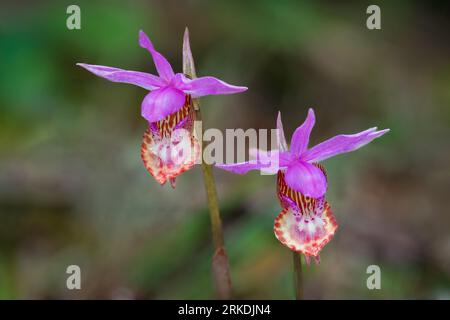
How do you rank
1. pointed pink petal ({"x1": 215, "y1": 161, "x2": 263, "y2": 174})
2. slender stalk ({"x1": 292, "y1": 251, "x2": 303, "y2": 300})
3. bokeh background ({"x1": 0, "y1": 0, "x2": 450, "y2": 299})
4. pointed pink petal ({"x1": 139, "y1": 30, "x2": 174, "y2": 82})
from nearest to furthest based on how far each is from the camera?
pointed pink petal ({"x1": 215, "y1": 161, "x2": 263, "y2": 174})
pointed pink petal ({"x1": 139, "y1": 30, "x2": 174, "y2": 82})
slender stalk ({"x1": 292, "y1": 251, "x2": 303, "y2": 300})
bokeh background ({"x1": 0, "y1": 0, "x2": 450, "y2": 299})

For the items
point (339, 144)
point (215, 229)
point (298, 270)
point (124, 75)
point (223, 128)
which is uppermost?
point (124, 75)

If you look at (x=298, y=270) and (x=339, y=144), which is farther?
(x=298, y=270)

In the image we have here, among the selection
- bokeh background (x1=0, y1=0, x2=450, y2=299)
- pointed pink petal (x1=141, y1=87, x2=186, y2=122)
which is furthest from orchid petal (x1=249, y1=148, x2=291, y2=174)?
bokeh background (x1=0, y1=0, x2=450, y2=299)

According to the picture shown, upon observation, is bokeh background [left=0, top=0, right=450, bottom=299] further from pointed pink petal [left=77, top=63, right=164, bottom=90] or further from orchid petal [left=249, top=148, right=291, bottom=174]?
pointed pink petal [left=77, top=63, right=164, bottom=90]

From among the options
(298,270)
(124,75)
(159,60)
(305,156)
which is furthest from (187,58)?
(298,270)

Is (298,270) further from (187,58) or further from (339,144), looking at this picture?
(187,58)

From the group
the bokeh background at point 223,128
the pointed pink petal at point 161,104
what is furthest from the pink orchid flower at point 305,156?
the bokeh background at point 223,128

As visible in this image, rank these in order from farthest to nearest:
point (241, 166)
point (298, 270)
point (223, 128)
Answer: point (223, 128), point (298, 270), point (241, 166)
